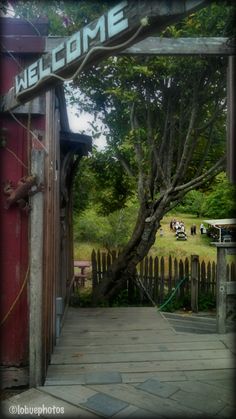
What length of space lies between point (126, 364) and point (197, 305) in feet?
12.8

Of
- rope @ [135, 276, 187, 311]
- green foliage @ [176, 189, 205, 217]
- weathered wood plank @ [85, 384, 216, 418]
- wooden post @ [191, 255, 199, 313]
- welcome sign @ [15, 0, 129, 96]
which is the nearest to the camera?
welcome sign @ [15, 0, 129, 96]

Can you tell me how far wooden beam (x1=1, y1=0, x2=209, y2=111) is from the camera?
6.55 feet

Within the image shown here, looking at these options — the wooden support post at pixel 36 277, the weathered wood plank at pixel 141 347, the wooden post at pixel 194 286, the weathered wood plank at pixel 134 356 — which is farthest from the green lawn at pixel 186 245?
the wooden support post at pixel 36 277

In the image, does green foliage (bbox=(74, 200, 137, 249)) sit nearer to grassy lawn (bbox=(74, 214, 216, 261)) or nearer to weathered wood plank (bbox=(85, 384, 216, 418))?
grassy lawn (bbox=(74, 214, 216, 261))

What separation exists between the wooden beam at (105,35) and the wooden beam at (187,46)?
1100 mm

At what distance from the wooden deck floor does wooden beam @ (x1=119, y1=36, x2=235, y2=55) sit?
322 centimetres

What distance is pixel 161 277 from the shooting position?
873 centimetres

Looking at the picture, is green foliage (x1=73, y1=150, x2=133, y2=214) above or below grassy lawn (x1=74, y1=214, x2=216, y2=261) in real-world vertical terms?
above

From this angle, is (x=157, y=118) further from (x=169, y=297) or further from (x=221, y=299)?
(x=221, y=299)

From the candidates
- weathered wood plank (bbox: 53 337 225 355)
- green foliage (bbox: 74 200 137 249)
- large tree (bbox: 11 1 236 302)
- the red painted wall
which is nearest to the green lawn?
green foliage (bbox: 74 200 137 249)

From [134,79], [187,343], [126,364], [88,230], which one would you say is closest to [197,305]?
[187,343]

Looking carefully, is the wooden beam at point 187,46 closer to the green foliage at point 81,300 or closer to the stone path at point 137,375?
the stone path at point 137,375

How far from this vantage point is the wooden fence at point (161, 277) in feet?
27.9

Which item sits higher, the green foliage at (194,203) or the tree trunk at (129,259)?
the green foliage at (194,203)
